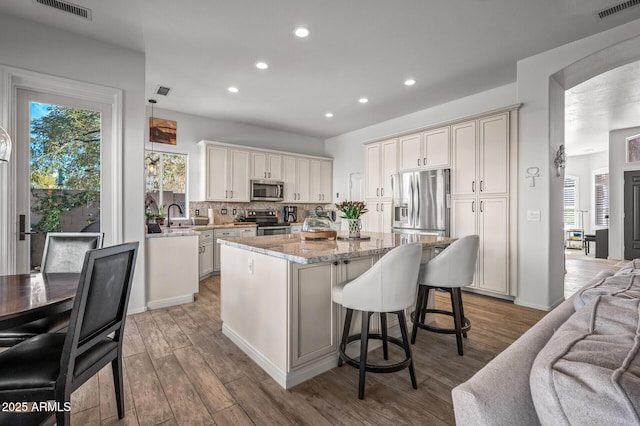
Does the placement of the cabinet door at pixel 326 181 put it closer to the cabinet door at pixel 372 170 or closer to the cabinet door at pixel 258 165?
the cabinet door at pixel 258 165

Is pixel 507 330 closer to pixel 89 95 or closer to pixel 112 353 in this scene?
pixel 112 353

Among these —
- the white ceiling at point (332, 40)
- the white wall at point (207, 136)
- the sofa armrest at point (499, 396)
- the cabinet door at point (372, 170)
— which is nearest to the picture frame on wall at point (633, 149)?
the white ceiling at point (332, 40)

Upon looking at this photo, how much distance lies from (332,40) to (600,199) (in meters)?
10.00

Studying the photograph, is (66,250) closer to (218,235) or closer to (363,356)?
(363,356)

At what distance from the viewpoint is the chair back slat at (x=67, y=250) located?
7.17 feet

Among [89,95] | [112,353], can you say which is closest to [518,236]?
[112,353]

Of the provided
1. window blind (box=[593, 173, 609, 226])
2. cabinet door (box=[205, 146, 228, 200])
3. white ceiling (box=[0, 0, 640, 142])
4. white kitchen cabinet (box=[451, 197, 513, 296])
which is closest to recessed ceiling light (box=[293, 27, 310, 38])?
white ceiling (box=[0, 0, 640, 142])

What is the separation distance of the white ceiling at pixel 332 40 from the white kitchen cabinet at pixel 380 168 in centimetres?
82

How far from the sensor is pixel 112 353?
Result: 1602 mm

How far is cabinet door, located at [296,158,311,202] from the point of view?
261 inches

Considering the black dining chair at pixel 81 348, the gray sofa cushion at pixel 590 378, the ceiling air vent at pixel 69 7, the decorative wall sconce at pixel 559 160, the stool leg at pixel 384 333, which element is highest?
the ceiling air vent at pixel 69 7

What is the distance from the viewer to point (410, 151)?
4.76 meters

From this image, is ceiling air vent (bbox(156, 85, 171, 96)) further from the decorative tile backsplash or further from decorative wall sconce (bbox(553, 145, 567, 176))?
decorative wall sconce (bbox(553, 145, 567, 176))

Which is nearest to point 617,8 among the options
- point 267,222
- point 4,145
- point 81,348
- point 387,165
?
point 387,165
